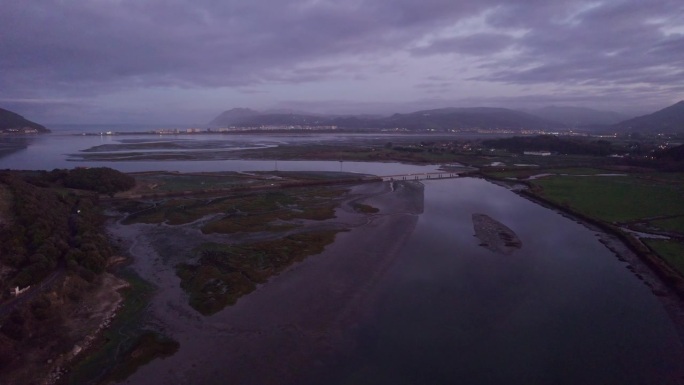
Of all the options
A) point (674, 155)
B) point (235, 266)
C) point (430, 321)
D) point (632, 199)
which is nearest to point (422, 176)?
point (632, 199)

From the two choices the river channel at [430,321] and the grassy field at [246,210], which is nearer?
the river channel at [430,321]

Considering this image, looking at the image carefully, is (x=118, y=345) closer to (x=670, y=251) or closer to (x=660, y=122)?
(x=670, y=251)

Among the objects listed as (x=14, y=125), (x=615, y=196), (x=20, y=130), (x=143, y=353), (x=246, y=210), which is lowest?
(x=143, y=353)

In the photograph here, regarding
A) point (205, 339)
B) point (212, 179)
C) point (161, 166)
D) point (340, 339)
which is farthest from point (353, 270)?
point (161, 166)

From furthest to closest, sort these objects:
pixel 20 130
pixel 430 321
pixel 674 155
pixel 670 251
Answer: pixel 20 130, pixel 674 155, pixel 670 251, pixel 430 321

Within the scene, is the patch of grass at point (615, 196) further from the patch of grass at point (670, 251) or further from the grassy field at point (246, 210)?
the grassy field at point (246, 210)

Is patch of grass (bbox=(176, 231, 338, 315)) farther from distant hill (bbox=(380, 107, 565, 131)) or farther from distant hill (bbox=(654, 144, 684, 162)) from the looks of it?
distant hill (bbox=(380, 107, 565, 131))

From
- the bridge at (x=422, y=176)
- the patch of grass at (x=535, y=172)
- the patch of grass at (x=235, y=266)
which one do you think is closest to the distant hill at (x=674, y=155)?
the patch of grass at (x=535, y=172)
